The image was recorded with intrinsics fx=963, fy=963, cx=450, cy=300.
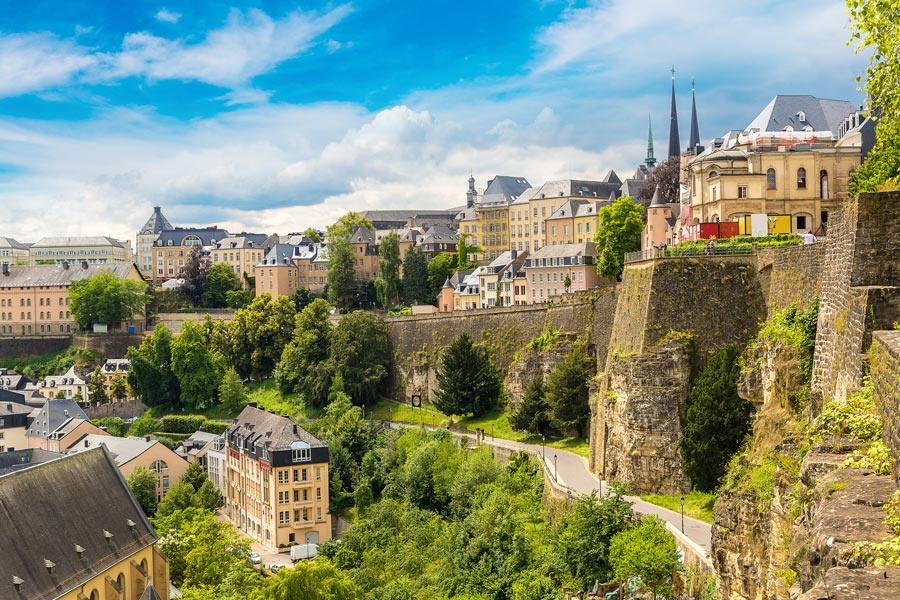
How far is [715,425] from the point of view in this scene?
30766 mm

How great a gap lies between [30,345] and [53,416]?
2677cm

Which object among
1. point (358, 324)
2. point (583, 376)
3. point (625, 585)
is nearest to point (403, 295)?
point (358, 324)

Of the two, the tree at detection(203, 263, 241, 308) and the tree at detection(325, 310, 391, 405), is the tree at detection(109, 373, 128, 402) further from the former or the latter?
the tree at detection(325, 310, 391, 405)

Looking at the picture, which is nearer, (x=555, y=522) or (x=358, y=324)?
(x=555, y=522)

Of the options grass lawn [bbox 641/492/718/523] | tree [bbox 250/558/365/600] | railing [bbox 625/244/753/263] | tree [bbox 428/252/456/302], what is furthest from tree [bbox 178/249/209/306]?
grass lawn [bbox 641/492/718/523]

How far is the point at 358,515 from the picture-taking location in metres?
50.2

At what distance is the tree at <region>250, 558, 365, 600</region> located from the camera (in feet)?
102

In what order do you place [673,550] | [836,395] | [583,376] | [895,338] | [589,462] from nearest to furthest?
[895,338] → [836,395] → [673,550] → [589,462] → [583,376]

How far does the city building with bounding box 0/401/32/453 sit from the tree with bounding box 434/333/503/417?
127ft

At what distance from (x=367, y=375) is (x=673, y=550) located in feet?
126

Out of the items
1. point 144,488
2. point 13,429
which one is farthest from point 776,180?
point 13,429

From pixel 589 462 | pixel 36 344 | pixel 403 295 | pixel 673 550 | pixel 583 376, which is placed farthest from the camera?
pixel 36 344

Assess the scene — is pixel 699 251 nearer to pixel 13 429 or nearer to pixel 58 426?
pixel 58 426

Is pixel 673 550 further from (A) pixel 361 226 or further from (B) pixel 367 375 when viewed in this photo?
(A) pixel 361 226
